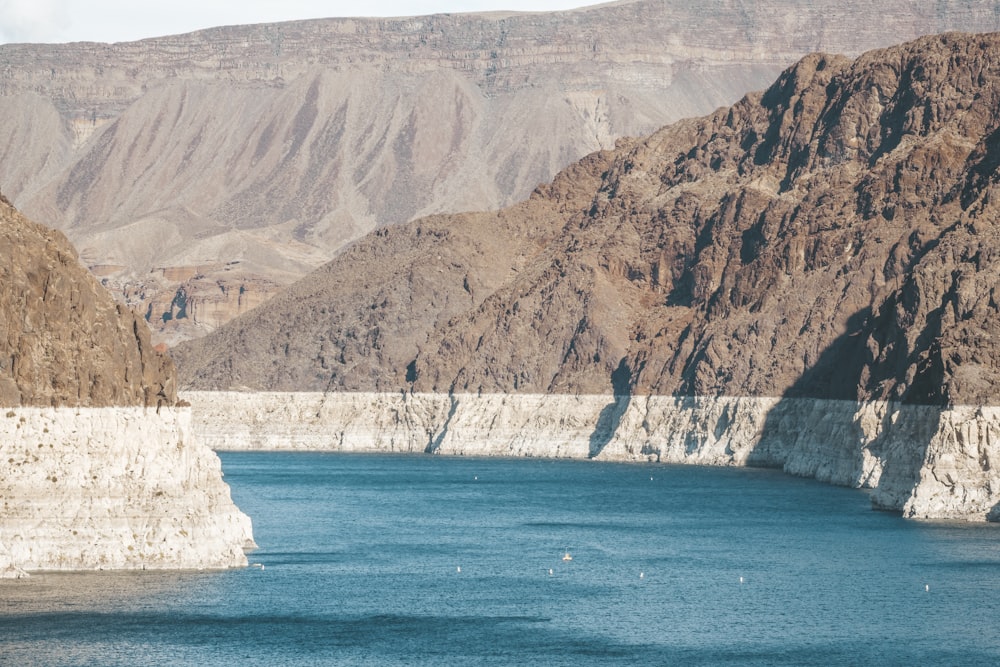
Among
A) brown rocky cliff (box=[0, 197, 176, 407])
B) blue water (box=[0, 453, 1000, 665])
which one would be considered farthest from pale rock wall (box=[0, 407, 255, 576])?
blue water (box=[0, 453, 1000, 665])

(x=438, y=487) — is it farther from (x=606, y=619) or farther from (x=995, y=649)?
(x=995, y=649)

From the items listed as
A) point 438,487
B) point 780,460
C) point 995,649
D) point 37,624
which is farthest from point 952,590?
point 780,460

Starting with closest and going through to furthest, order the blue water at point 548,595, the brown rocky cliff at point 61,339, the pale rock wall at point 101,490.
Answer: the blue water at point 548,595 → the pale rock wall at point 101,490 → the brown rocky cliff at point 61,339

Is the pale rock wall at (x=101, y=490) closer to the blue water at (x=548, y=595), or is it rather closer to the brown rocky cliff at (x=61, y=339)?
the brown rocky cliff at (x=61, y=339)

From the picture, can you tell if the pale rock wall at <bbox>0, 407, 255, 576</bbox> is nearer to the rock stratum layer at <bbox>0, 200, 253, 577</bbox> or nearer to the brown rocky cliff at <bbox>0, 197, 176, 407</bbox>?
the rock stratum layer at <bbox>0, 200, 253, 577</bbox>

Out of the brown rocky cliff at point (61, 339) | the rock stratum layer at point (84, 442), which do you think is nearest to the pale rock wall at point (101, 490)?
the rock stratum layer at point (84, 442)

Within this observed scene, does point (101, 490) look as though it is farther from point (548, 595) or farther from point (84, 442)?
point (548, 595)

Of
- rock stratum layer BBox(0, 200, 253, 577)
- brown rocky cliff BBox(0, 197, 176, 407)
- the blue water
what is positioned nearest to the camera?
the blue water
